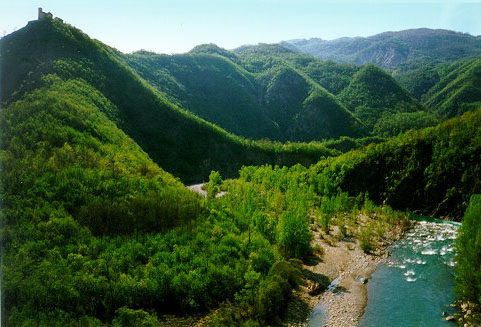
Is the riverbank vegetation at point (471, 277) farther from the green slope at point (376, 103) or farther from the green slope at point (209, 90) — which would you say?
the green slope at point (376, 103)

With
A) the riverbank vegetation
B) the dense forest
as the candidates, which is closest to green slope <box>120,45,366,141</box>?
the dense forest

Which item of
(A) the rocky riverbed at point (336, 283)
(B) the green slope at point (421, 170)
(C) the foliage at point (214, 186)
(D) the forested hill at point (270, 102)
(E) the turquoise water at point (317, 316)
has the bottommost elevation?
(E) the turquoise water at point (317, 316)

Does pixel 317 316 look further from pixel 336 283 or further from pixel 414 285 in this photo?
pixel 414 285

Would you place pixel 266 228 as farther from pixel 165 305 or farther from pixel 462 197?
pixel 462 197

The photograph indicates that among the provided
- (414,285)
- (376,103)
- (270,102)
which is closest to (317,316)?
(414,285)

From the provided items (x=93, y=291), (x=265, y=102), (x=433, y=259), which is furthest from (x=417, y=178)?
(x=265, y=102)

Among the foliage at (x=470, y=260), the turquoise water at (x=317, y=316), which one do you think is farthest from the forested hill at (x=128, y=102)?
the foliage at (x=470, y=260)
